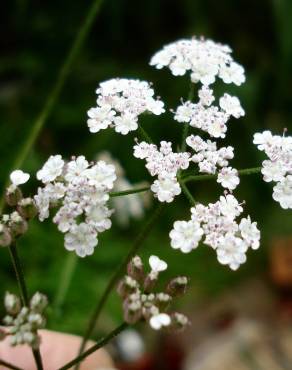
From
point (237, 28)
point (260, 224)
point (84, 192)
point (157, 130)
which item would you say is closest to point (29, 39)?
point (157, 130)

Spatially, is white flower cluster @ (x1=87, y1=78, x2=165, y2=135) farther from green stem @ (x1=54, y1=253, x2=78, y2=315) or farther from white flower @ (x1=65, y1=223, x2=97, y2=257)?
green stem @ (x1=54, y1=253, x2=78, y2=315)

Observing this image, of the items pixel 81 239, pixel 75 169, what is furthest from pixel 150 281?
pixel 75 169

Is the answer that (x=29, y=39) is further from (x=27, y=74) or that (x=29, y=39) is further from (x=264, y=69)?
(x=264, y=69)

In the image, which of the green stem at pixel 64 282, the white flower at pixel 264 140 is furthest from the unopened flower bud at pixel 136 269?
the green stem at pixel 64 282

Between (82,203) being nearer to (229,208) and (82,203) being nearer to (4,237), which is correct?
(4,237)

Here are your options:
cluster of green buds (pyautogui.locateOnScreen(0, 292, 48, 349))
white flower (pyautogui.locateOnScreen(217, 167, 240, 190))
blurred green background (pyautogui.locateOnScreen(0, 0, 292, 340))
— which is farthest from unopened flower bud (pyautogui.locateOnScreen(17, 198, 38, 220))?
blurred green background (pyautogui.locateOnScreen(0, 0, 292, 340))
